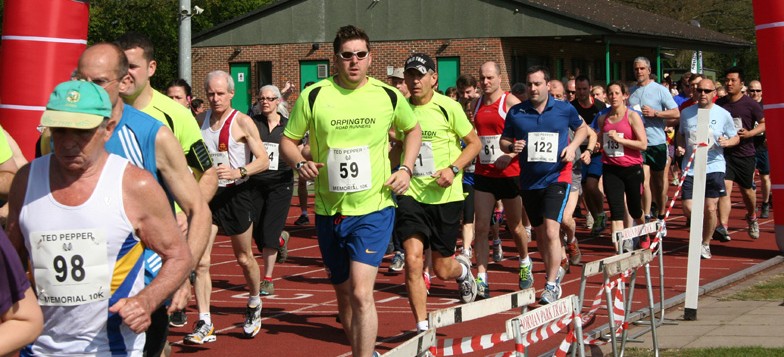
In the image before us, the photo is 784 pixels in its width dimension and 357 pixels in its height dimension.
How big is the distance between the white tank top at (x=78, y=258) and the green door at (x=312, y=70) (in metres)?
45.0

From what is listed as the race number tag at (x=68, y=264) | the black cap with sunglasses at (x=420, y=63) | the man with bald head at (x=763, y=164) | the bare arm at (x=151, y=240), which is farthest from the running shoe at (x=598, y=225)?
the race number tag at (x=68, y=264)

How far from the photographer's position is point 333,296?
1272 cm

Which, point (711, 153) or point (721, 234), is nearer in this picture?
point (711, 153)

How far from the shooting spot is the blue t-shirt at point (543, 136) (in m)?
11.9

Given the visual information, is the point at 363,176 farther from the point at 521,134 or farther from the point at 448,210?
the point at 521,134

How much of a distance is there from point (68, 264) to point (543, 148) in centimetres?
784

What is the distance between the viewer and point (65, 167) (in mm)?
4500

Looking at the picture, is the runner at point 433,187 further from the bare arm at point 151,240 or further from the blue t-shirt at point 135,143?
the bare arm at point 151,240

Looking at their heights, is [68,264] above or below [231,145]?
below

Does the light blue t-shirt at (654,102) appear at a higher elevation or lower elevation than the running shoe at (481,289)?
higher

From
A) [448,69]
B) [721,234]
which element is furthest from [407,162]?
[448,69]

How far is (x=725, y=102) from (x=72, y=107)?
15532 millimetres

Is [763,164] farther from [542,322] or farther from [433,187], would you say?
[542,322]

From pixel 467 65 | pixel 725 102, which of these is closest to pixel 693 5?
pixel 467 65
